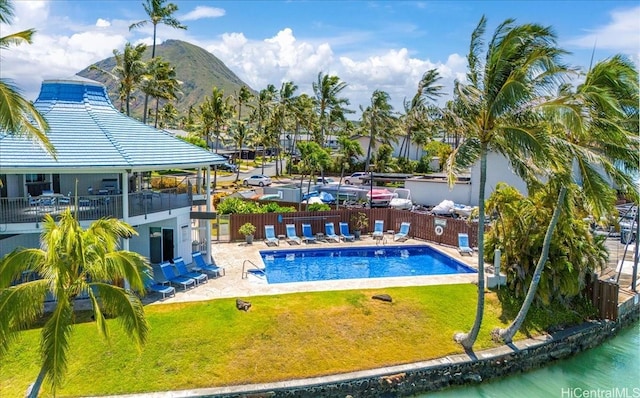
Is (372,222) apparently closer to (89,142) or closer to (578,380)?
(578,380)

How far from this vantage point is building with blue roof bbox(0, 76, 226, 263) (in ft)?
51.7

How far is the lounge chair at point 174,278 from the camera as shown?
1731cm

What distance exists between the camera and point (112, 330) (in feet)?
43.9

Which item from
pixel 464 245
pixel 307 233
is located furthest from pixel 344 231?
pixel 464 245

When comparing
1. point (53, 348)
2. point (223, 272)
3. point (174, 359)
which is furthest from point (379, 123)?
point (53, 348)

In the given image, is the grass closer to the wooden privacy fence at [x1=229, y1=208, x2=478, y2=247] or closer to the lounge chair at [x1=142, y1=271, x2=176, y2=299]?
the lounge chair at [x1=142, y1=271, x2=176, y2=299]

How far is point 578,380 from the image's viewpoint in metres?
14.0

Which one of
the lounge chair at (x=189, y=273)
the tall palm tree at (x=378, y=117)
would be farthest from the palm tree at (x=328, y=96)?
the lounge chair at (x=189, y=273)

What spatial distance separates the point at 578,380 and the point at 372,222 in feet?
49.2

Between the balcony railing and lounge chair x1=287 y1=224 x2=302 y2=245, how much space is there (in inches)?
263

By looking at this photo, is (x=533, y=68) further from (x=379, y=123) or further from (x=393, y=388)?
(x=379, y=123)

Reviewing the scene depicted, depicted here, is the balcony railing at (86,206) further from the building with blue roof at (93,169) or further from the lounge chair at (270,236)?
the lounge chair at (270,236)

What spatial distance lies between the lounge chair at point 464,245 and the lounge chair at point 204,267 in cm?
1201

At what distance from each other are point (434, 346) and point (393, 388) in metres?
2.15
